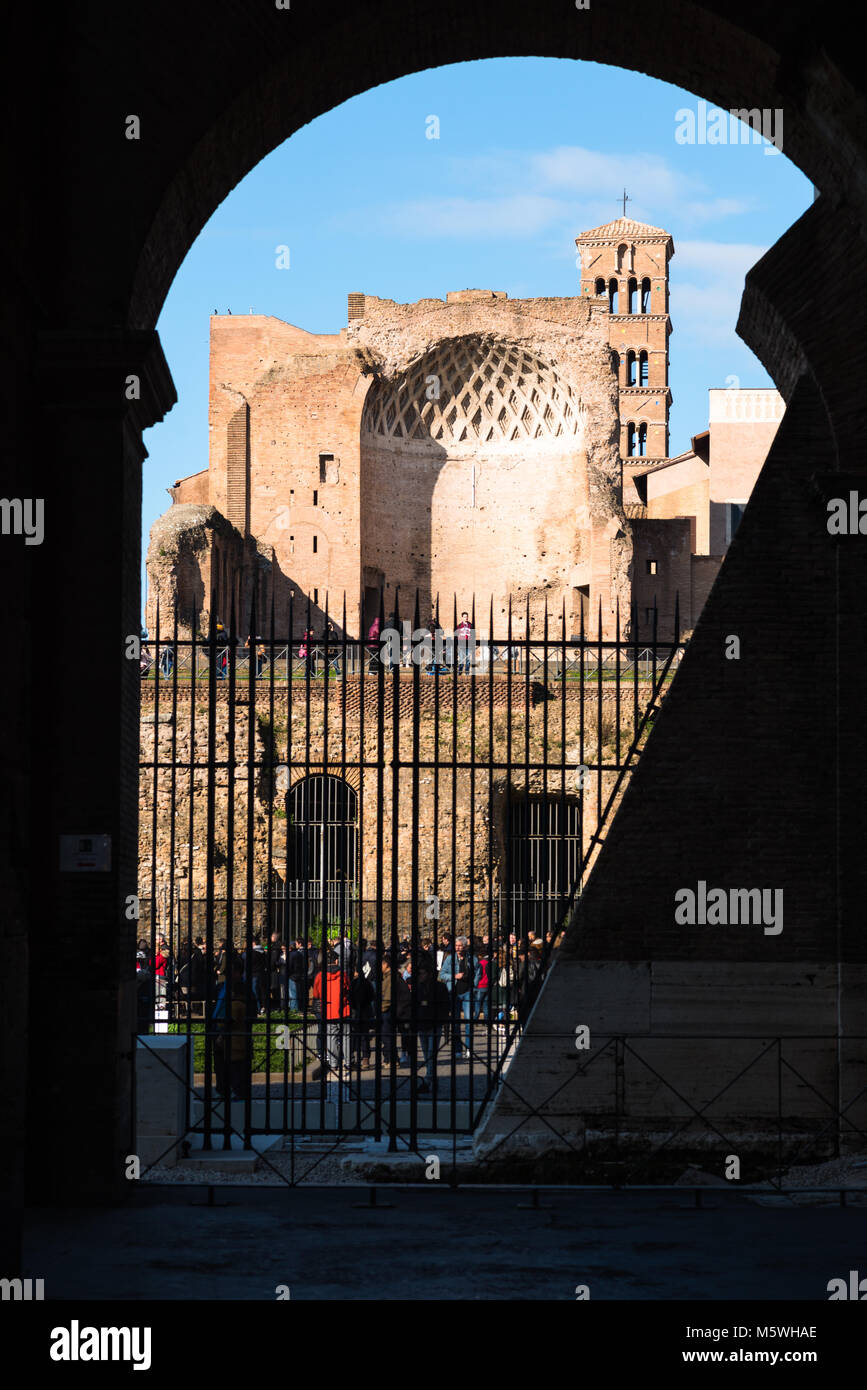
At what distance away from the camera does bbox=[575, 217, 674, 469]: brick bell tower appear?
5862 centimetres

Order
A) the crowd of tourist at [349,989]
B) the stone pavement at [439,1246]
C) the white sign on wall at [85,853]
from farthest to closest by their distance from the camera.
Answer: the crowd of tourist at [349,989]
the white sign on wall at [85,853]
the stone pavement at [439,1246]

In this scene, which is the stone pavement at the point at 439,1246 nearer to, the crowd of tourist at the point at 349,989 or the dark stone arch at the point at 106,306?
the dark stone arch at the point at 106,306

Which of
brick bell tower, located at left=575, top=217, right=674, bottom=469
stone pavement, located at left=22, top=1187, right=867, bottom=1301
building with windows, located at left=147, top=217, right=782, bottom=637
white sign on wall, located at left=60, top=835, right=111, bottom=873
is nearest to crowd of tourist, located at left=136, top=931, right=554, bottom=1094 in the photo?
stone pavement, located at left=22, top=1187, right=867, bottom=1301

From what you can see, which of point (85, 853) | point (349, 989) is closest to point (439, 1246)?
point (85, 853)

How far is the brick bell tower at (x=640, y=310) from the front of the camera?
2308 inches

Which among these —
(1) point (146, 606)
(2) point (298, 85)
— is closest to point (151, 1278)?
(2) point (298, 85)

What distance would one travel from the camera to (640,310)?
5906 cm

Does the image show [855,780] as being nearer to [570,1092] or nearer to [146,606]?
[570,1092]

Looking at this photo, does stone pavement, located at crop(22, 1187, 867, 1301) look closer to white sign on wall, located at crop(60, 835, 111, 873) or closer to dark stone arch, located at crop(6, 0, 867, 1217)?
dark stone arch, located at crop(6, 0, 867, 1217)

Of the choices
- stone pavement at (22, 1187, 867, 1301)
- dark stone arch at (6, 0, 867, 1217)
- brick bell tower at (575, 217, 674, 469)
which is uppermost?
brick bell tower at (575, 217, 674, 469)

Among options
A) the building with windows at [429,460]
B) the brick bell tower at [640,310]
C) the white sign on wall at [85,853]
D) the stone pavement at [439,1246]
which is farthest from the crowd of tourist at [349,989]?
the brick bell tower at [640,310]

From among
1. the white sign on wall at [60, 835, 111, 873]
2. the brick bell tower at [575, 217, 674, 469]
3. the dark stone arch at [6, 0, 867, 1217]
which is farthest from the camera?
the brick bell tower at [575, 217, 674, 469]

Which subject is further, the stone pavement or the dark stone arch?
the dark stone arch

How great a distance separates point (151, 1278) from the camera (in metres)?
5.52
